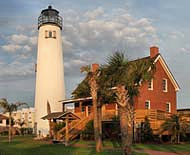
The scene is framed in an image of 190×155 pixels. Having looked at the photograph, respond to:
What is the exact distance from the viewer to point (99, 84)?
22.9m

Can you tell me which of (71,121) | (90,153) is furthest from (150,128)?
(90,153)

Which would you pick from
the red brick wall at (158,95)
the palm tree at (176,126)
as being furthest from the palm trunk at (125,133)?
the red brick wall at (158,95)

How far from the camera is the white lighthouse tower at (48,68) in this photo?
42.9m

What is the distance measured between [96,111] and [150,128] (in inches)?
361

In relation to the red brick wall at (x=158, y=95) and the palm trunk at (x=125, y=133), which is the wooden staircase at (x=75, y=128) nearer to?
the red brick wall at (x=158, y=95)

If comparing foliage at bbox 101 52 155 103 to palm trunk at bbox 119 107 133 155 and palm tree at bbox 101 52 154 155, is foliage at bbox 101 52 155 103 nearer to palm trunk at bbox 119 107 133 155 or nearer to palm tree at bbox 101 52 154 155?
palm tree at bbox 101 52 154 155

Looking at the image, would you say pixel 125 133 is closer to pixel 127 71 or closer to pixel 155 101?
pixel 127 71

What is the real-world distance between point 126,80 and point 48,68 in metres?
26.5

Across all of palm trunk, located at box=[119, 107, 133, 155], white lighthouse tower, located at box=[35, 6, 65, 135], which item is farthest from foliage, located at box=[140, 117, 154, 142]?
white lighthouse tower, located at box=[35, 6, 65, 135]

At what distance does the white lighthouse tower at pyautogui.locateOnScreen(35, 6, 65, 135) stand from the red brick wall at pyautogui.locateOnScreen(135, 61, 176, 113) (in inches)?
535

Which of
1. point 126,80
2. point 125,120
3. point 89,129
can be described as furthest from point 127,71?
point 89,129

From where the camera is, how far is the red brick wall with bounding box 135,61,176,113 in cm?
3419

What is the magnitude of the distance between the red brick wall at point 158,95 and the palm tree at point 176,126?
5.09m

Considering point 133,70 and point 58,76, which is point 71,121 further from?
point 133,70
